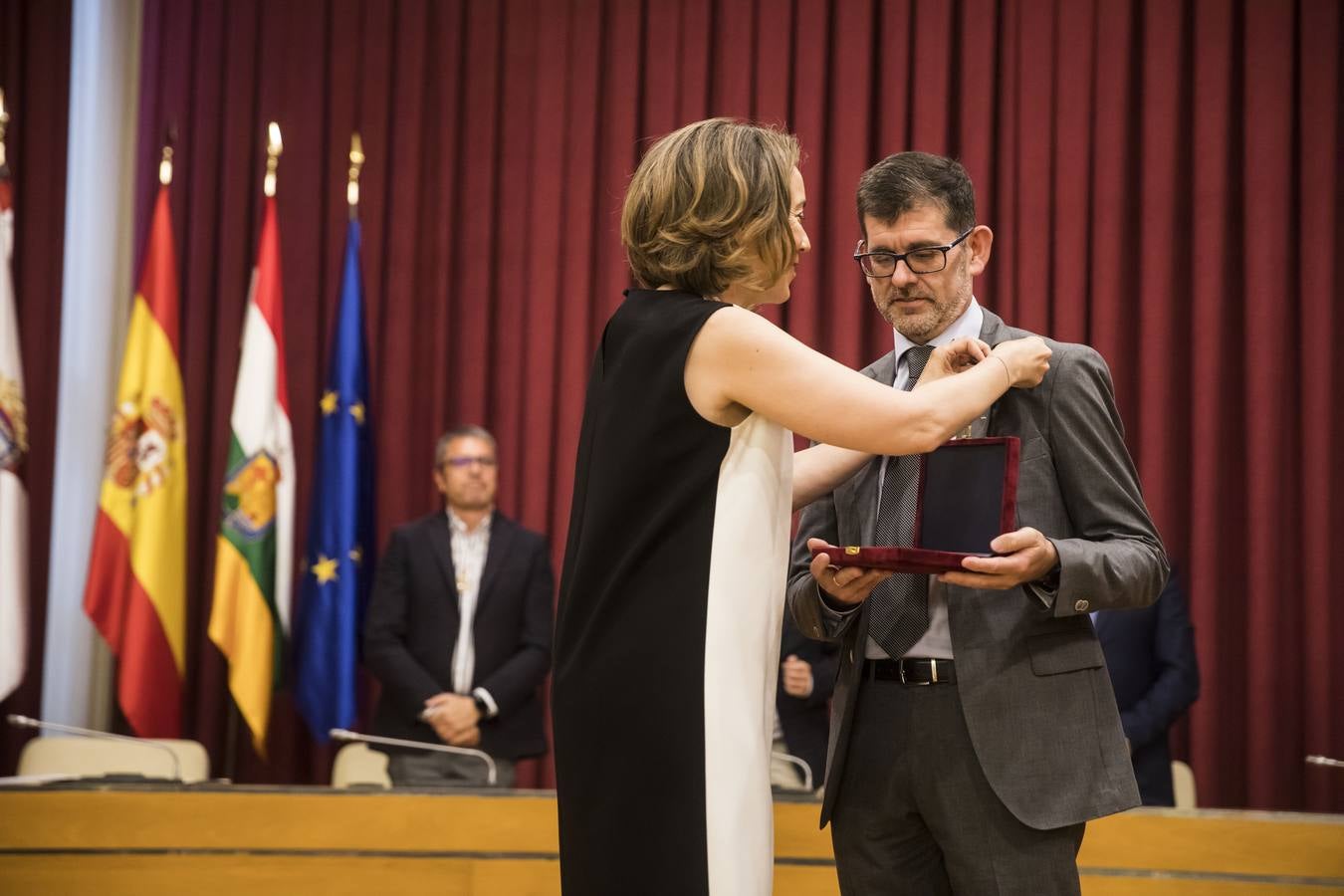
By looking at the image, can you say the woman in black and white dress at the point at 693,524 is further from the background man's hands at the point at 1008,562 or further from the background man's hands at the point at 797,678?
the background man's hands at the point at 797,678

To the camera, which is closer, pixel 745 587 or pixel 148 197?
pixel 745 587

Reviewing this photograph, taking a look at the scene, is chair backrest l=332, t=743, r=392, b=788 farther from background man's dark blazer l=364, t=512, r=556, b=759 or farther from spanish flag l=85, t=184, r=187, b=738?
spanish flag l=85, t=184, r=187, b=738

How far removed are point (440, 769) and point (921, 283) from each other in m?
3.01

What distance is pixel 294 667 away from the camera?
533 cm

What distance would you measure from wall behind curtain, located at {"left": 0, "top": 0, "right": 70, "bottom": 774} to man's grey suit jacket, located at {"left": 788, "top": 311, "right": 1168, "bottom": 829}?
482 centimetres

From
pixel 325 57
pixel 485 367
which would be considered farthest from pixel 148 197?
pixel 485 367

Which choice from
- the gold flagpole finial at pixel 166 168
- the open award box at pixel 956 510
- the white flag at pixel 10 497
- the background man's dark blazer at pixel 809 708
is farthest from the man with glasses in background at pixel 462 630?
the open award box at pixel 956 510

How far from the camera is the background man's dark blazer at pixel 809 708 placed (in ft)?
14.5

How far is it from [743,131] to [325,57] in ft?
15.7

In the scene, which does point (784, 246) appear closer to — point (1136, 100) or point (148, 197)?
point (1136, 100)

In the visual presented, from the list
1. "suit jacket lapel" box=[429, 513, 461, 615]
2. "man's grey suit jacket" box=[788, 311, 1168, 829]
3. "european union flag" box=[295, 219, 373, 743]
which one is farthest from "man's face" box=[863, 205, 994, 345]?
"european union flag" box=[295, 219, 373, 743]

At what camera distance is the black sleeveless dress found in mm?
1658

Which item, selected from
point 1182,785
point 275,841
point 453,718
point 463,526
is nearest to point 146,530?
point 463,526

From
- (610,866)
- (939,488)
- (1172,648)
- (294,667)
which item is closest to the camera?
(610,866)
